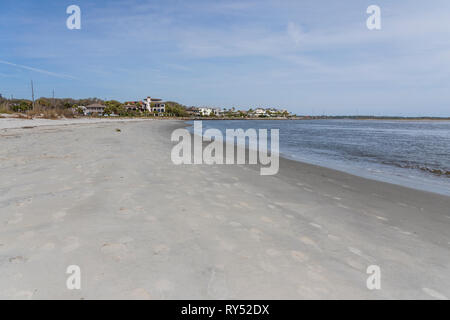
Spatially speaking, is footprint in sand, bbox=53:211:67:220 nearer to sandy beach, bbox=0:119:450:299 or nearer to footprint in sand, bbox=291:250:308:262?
sandy beach, bbox=0:119:450:299

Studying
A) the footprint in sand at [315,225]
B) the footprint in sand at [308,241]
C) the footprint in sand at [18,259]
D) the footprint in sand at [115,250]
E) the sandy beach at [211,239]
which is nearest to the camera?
the sandy beach at [211,239]

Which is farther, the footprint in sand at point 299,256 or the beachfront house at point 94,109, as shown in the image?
the beachfront house at point 94,109

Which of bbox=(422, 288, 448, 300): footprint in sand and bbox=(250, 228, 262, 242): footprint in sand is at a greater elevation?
bbox=(250, 228, 262, 242): footprint in sand

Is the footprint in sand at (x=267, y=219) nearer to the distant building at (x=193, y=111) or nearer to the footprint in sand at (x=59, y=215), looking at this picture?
the footprint in sand at (x=59, y=215)

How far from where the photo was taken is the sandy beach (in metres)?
2.38

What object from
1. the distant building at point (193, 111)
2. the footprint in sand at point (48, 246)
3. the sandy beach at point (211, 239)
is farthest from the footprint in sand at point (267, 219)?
the distant building at point (193, 111)

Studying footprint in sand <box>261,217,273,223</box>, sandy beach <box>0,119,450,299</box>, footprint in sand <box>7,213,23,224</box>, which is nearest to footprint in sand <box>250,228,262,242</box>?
sandy beach <box>0,119,450,299</box>

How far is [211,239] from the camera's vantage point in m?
3.33

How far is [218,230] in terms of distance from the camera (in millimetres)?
3609

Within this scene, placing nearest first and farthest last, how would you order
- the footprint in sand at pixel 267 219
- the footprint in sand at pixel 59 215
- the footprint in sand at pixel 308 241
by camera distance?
the footprint in sand at pixel 308 241 < the footprint in sand at pixel 59 215 < the footprint in sand at pixel 267 219

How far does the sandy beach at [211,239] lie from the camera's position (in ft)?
Result: 7.79

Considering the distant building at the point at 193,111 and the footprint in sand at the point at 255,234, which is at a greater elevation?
the distant building at the point at 193,111

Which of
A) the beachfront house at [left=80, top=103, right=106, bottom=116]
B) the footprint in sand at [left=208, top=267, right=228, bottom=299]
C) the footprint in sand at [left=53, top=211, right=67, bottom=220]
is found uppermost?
the beachfront house at [left=80, top=103, right=106, bottom=116]
